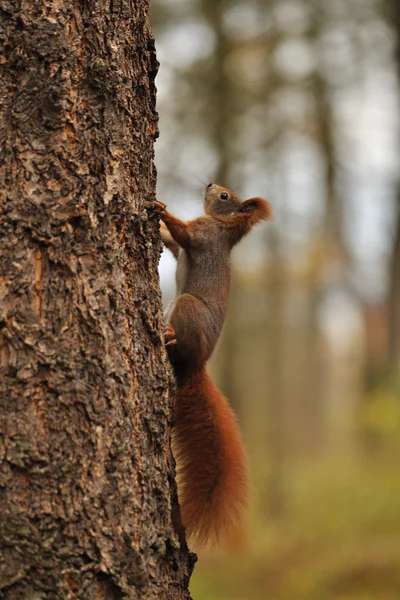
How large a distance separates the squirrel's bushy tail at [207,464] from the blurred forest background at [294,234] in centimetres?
401

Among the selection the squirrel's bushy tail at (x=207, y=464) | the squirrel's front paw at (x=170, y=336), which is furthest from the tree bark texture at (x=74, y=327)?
the squirrel's front paw at (x=170, y=336)

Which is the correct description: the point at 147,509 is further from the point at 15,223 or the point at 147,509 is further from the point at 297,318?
the point at 297,318

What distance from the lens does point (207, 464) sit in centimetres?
299

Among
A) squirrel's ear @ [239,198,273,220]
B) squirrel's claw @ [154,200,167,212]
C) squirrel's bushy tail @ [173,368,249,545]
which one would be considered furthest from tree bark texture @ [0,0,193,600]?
squirrel's ear @ [239,198,273,220]

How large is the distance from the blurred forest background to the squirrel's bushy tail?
13.2 feet

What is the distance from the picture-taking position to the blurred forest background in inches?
318

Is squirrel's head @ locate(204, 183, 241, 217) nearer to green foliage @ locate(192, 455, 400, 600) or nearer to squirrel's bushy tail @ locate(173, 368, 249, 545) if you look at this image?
squirrel's bushy tail @ locate(173, 368, 249, 545)

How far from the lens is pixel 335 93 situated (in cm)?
1237

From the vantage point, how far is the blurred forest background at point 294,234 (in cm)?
808

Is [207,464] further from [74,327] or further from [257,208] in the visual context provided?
[257,208]

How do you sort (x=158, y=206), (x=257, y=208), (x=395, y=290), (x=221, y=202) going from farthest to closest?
(x=395, y=290), (x=221, y=202), (x=257, y=208), (x=158, y=206)

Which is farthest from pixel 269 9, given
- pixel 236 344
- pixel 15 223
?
pixel 15 223

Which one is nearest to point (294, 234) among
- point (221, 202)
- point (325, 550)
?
point (325, 550)

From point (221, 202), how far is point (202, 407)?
1.51m
